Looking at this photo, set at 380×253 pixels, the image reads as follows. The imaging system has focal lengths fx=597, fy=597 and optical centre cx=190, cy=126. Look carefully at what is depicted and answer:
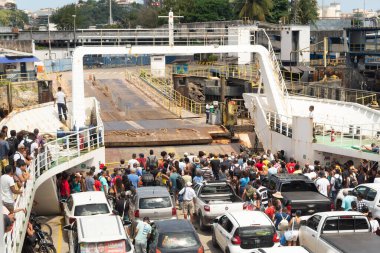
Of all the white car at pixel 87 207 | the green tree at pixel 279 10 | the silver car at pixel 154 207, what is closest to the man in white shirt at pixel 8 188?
the white car at pixel 87 207

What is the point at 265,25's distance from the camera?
6688 centimetres

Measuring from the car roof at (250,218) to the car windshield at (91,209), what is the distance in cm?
356

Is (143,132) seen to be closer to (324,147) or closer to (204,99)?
(324,147)

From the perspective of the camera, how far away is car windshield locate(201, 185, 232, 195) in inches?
701

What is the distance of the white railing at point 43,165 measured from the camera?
12.1 m

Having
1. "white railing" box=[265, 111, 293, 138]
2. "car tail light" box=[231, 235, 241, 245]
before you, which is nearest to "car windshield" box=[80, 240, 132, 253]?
"car tail light" box=[231, 235, 241, 245]

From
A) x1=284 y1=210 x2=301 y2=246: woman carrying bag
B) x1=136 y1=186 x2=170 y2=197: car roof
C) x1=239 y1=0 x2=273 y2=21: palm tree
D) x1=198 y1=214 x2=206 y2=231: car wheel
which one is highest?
x1=239 y1=0 x2=273 y2=21: palm tree

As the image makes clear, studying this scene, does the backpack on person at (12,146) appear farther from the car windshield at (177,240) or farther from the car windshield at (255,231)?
the car windshield at (255,231)

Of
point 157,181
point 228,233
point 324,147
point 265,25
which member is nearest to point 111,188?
point 157,181

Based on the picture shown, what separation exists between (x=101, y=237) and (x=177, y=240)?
174 centimetres

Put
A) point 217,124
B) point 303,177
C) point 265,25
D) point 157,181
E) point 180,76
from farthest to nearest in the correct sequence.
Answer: point 265,25, point 180,76, point 217,124, point 157,181, point 303,177

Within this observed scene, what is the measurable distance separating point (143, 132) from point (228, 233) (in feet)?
53.0

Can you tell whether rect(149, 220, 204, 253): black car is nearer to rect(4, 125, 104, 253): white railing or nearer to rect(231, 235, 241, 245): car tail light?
rect(231, 235, 241, 245): car tail light

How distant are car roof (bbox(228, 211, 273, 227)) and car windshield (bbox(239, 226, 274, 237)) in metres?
0.10
